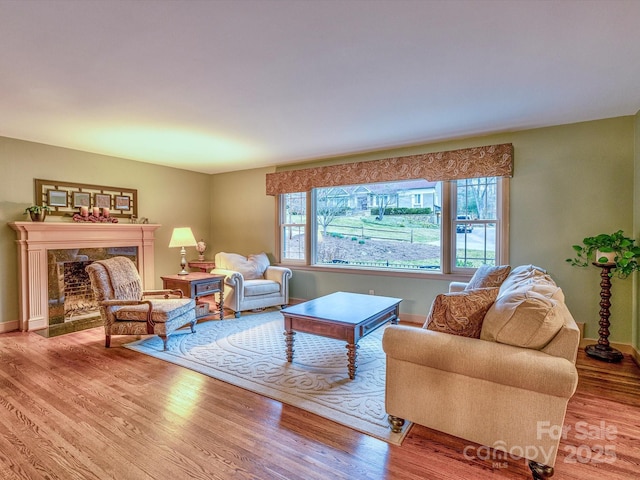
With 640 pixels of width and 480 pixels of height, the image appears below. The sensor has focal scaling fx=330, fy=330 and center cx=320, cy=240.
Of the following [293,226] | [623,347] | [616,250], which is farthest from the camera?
[293,226]

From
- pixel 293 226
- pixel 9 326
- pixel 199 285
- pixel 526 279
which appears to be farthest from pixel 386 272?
pixel 9 326

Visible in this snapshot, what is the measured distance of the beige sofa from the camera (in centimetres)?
165

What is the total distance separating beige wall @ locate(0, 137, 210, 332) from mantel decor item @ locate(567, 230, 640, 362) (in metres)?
5.96

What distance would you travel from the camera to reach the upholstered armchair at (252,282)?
4824 mm

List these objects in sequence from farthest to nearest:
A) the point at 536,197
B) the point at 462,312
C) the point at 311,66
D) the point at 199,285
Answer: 1. the point at 199,285
2. the point at 536,197
3. the point at 311,66
4. the point at 462,312

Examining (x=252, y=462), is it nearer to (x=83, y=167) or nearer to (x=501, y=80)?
(x=501, y=80)

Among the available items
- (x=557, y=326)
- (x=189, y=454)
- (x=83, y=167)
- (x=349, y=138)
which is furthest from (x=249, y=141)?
(x=557, y=326)

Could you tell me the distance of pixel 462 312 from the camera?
6.53 ft

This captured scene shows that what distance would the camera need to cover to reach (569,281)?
3730 mm

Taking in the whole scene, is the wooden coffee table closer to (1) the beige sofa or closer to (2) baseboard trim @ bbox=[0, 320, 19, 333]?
(1) the beige sofa

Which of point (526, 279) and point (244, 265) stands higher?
point (526, 279)

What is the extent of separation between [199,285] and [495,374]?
3.80 metres

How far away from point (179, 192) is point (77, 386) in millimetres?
4076

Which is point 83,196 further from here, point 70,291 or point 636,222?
point 636,222
